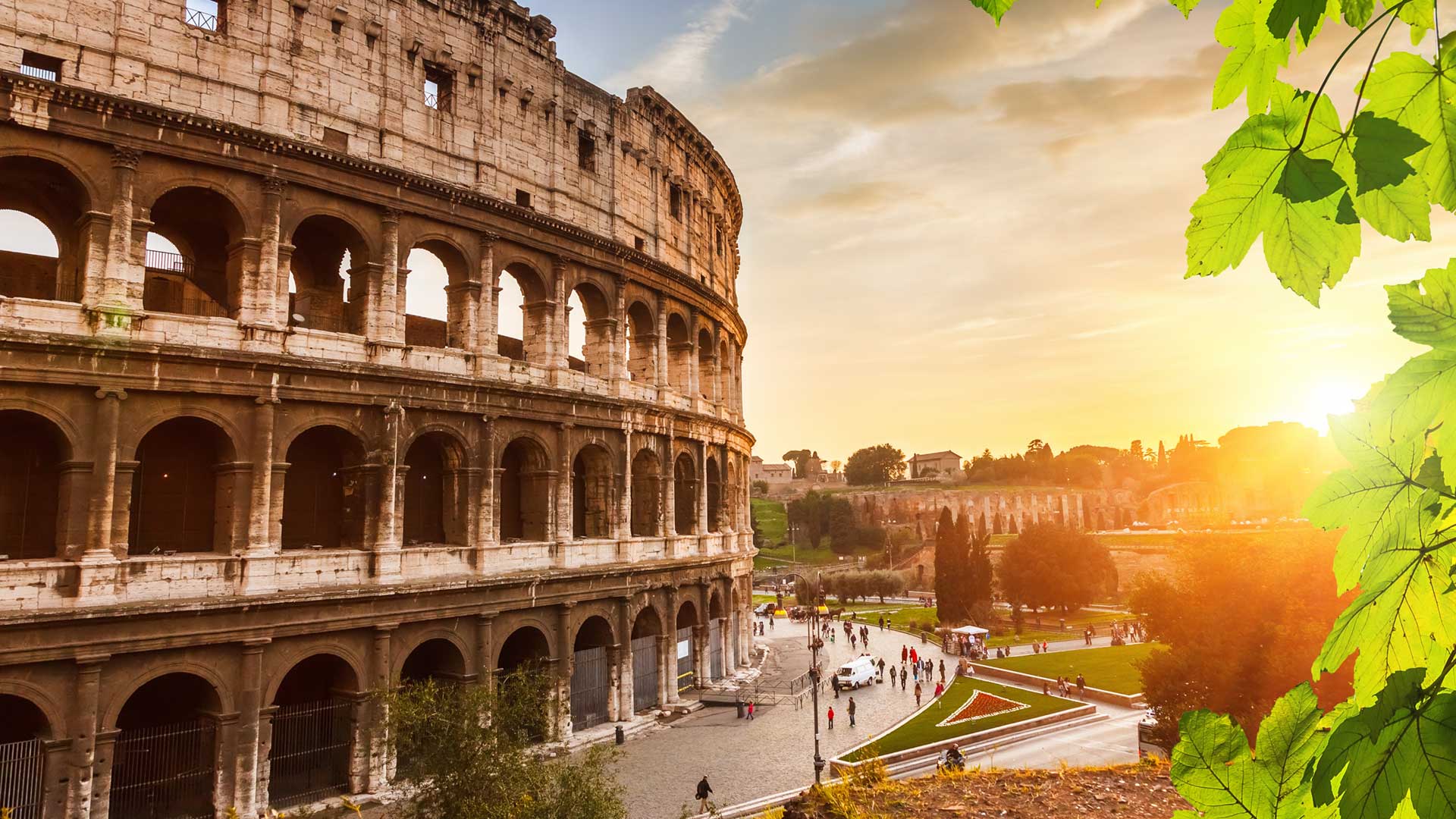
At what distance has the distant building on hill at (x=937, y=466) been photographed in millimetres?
144875

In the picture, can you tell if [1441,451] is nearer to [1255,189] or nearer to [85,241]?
[1255,189]

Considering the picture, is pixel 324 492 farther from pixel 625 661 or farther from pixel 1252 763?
pixel 1252 763

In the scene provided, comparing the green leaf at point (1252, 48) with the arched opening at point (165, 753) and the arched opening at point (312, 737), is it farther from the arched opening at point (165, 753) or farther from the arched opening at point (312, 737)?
the arched opening at point (312, 737)

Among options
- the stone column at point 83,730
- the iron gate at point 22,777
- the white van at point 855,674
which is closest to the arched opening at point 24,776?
the iron gate at point 22,777

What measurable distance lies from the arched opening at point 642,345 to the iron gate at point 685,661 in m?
8.51

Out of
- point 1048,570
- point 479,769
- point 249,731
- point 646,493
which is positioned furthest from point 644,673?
point 1048,570

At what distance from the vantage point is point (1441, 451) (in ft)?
5.43

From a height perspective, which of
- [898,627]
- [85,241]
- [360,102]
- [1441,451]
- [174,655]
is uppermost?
[360,102]

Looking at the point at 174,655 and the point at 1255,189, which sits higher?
the point at 1255,189

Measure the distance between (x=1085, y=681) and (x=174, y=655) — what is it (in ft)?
103

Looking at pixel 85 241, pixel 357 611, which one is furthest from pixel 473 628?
pixel 85 241

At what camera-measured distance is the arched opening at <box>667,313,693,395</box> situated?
31.3 m

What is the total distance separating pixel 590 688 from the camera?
24281mm

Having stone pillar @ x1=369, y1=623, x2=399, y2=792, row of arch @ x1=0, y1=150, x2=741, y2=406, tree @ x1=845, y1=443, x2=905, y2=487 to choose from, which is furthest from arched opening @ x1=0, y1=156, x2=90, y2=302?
tree @ x1=845, y1=443, x2=905, y2=487
